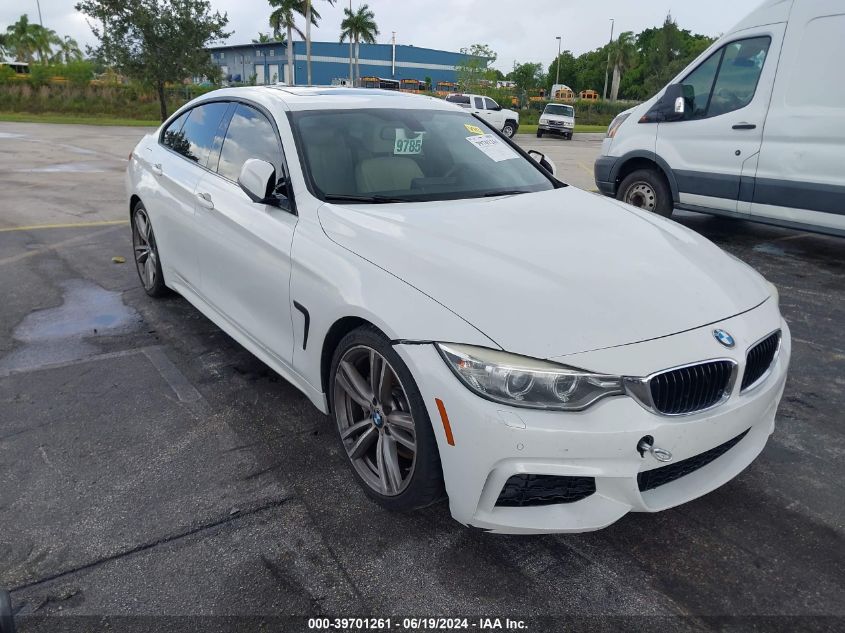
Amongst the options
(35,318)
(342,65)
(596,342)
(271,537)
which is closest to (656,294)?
(596,342)

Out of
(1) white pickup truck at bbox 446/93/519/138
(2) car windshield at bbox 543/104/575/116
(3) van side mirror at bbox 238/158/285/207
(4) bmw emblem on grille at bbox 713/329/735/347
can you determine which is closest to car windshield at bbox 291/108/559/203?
(3) van side mirror at bbox 238/158/285/207

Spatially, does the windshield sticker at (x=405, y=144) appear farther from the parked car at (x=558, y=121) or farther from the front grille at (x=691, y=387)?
the parked car at (x=558, y=121)

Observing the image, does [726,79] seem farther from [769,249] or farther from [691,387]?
[691,387]

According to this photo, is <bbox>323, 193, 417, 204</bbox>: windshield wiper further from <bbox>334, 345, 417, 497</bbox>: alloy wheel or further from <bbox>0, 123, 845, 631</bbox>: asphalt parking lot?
<bbox>0, 123, 845, 631</bbox>: asphalt parking lot

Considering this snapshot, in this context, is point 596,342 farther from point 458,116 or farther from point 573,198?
point 458,116

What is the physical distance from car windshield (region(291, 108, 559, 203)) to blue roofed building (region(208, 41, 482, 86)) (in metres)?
80.6

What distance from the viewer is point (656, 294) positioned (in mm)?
2477

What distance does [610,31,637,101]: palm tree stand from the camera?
3447 inches

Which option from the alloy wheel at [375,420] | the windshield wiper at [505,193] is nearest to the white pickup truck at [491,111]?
the windshield wiper at [505,193]

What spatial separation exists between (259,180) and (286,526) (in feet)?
5.19

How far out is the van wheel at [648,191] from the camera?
7488mm

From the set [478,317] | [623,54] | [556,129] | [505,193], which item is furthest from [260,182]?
[623,54]

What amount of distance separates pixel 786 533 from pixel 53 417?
3.45m

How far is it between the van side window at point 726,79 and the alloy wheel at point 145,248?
554 cm
